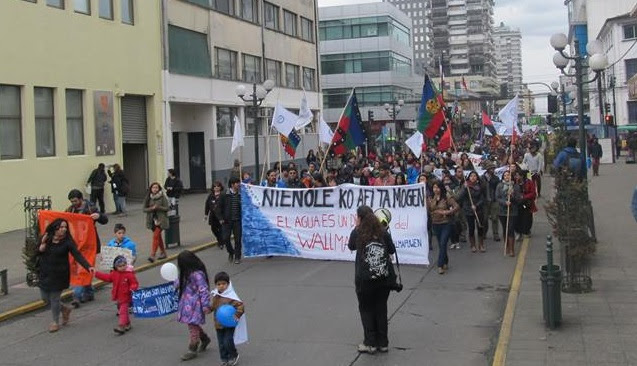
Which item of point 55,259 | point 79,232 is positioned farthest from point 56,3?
point 55,259

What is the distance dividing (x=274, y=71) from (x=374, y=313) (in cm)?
3591

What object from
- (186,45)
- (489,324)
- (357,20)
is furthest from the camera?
(357,20)

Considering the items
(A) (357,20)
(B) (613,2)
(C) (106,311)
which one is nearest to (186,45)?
(C) (106,311)

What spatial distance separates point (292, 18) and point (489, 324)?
127ft

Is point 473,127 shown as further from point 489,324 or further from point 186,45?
point 489,324

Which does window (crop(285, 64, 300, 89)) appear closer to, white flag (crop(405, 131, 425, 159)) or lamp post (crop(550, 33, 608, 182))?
white flag (crop(405, 131, 425, 159))

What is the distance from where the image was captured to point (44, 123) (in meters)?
22.5

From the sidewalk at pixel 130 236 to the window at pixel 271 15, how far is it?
17.0m

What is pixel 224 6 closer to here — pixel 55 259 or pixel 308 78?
pixel 308 78

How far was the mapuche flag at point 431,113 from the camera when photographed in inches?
666

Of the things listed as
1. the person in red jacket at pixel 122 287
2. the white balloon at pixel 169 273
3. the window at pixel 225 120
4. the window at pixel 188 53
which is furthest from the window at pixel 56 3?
the white balloon at pixel 169 273

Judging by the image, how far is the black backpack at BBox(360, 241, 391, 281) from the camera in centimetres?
739

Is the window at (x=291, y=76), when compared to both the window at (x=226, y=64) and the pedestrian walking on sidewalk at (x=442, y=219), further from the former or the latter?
the pedestrian walking on sidewalk at (x=442, y=219)

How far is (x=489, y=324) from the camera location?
8898 millimetres
